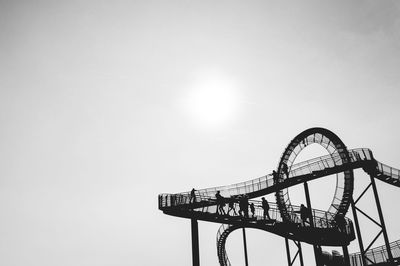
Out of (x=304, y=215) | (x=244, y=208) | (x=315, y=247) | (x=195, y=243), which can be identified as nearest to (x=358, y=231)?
(x=315, y=247)

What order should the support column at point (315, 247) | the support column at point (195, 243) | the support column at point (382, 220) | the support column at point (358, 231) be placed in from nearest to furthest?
1. the support column at point (315, 247)
2. the support column at point (382, 220)
3. the support column at point (358, 231)
4. the support column at point (195, 243)

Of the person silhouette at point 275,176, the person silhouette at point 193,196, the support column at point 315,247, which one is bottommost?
the support column at point 315,247

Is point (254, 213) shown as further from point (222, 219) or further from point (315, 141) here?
point (315, 141)

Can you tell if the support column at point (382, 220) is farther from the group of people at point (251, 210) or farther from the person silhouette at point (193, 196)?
the person silhouette at point (193, 196)

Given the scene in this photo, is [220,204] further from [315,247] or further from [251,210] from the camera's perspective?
[315,247]

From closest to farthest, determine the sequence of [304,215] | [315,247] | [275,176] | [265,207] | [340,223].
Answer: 1. [340,223]
2. [304,215]
3. [315,247]
4. [265,207]
5. [275,176]

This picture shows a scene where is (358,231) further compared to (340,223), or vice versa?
(358,231)

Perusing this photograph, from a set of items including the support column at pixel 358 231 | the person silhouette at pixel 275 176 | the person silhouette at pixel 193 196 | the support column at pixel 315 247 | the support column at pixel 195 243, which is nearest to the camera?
the support column at pixel 315 247

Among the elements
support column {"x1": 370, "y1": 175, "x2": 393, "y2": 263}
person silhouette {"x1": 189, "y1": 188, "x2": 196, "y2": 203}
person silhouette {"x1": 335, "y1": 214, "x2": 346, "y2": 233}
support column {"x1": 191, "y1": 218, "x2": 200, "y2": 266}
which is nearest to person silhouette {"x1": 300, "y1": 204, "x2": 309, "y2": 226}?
person silhouette {"x1": 335, "y1": 214, "x2": 346, "y2": 233}

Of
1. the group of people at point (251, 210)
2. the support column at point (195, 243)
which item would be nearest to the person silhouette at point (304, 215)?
the group of people at point (251, 210)

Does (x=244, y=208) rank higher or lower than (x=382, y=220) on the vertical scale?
higher

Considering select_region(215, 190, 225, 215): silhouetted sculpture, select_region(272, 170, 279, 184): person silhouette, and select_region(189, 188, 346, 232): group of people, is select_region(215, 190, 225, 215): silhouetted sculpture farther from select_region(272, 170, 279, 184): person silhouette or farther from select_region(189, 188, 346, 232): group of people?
select_region(272, 170, 279, 184): person silhouette

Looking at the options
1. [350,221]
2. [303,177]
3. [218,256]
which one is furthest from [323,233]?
[218,256]

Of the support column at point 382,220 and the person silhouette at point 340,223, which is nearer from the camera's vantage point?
the person silhouette at point 340,223
